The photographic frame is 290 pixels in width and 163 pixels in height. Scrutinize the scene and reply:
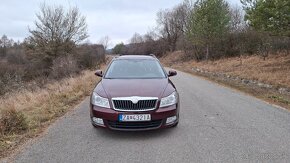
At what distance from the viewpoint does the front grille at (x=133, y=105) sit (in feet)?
19.4

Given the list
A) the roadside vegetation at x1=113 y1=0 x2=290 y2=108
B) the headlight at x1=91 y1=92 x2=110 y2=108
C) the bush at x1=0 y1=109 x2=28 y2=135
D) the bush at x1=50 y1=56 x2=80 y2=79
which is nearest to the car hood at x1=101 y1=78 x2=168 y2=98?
the headlight at x1=91 y1=92 x2=110 y2=108

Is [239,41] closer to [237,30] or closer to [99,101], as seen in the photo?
[237,30]

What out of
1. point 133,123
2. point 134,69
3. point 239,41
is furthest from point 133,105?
point 239,41

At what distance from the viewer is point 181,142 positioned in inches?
228

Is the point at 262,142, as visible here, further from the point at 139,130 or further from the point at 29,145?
the point at 29,145

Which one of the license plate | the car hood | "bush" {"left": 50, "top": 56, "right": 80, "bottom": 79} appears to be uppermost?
the car hood

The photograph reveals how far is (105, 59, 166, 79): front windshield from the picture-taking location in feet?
24.7

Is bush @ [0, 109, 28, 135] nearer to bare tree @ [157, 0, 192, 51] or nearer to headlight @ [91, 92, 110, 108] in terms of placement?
headlight @ [91, 92, 110, 108]

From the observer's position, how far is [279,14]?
599 inches

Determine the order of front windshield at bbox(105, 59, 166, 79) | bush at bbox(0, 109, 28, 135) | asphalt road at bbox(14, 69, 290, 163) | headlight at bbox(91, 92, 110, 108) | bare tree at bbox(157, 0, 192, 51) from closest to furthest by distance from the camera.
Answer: asphalt road at bbox(14, 69, 290, 163) < headlight at bbox(91, 92, 110, 108) < bush at bbox(0, 109, 28, 135) < front windshield at bbox(105, 59, 166, 79) < bare tree at bbox(157, 0, 192, 51)

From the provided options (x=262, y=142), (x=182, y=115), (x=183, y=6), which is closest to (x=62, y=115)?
(x=182, y=115)

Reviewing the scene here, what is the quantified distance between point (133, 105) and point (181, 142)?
1.14m

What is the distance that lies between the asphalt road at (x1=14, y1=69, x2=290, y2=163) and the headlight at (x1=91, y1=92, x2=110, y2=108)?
66cm

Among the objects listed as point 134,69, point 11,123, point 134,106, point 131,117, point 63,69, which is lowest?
point 63,69
